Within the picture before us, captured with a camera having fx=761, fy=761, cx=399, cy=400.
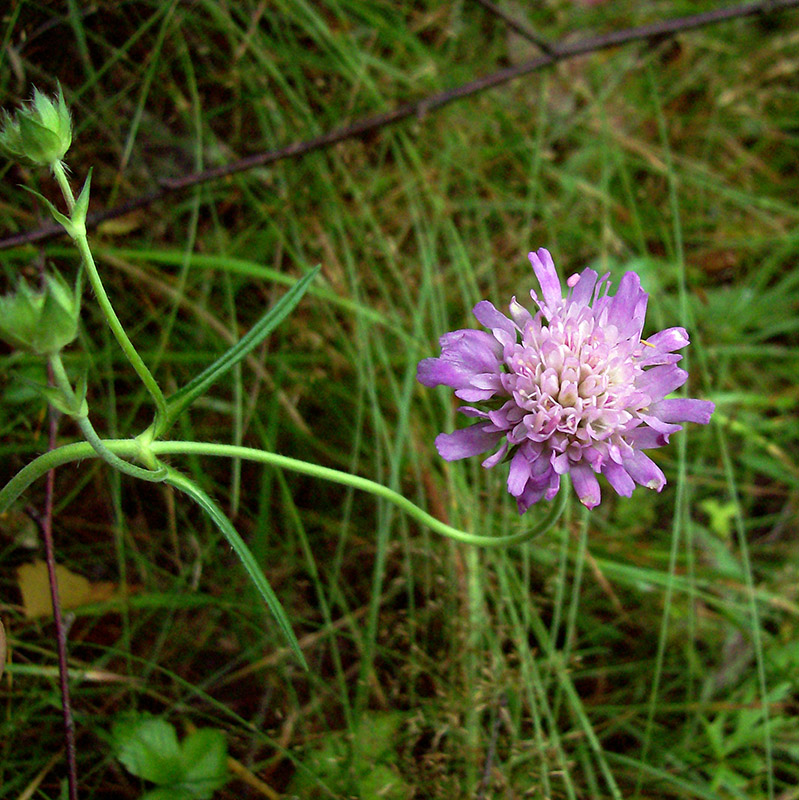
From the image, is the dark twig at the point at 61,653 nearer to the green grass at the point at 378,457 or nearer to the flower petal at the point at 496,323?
the green grass at the point at 378,457

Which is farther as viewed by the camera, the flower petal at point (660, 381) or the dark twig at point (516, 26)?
the dark twig at point (516, 26)

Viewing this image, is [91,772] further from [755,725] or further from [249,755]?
[755,725]

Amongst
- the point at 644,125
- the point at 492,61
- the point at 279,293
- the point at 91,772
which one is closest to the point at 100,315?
the point at 279,293

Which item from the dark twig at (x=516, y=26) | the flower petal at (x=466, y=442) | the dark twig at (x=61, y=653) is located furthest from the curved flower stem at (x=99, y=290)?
the dark twig at (x=516, y=26)

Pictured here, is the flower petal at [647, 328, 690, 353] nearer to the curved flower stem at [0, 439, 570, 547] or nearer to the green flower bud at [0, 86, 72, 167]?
the curved flower stem at [0, 439, 570, 547]

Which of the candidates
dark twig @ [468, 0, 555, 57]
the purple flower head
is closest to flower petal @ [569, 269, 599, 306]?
the purple flower head

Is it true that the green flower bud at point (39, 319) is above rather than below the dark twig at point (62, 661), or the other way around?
above

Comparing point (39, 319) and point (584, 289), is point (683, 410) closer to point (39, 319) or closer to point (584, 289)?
point (584, 289)

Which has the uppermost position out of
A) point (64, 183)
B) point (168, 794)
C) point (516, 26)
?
point (516, 26)

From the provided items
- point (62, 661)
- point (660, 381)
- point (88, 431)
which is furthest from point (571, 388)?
point (62, 661)
